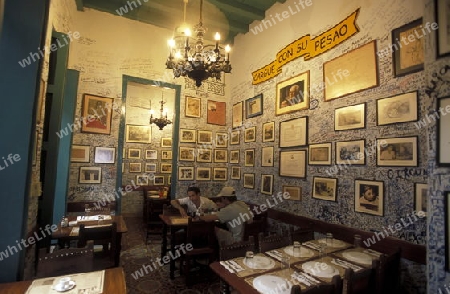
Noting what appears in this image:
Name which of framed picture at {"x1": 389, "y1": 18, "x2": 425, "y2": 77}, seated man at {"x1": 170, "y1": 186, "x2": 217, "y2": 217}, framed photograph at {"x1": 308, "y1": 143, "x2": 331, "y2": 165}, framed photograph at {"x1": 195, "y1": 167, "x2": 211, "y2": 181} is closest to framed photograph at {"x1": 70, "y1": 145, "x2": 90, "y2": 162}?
seated man at {"x1": 170, "y1": 186, "x2": 217, "y2": 217}

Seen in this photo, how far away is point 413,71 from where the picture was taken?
2.86 meters

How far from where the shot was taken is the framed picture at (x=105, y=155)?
5211 millimetres

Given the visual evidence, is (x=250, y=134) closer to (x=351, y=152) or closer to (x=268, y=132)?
(x=268, y=132)

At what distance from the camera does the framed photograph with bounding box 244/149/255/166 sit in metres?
5.64

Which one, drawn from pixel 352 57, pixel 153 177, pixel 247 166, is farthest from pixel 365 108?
pixel 153 177

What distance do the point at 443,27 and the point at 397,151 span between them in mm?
1468

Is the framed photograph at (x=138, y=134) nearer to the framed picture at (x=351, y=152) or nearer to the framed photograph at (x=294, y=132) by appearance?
the framed photograph at (x=294, y=132)

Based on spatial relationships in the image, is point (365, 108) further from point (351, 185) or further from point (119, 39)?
point (119, 39)

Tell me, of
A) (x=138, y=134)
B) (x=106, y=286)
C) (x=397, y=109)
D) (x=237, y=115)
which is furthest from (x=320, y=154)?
(x=138, y=134)

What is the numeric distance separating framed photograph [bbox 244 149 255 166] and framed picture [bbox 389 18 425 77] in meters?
3.24

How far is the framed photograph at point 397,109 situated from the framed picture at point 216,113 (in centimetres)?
405

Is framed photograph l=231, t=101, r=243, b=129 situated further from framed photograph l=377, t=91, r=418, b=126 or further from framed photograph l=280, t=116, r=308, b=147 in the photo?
framed photograph l=377, t=91, r=418, b=126

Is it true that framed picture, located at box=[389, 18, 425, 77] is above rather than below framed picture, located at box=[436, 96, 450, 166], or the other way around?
above

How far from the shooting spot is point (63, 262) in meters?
2.17
